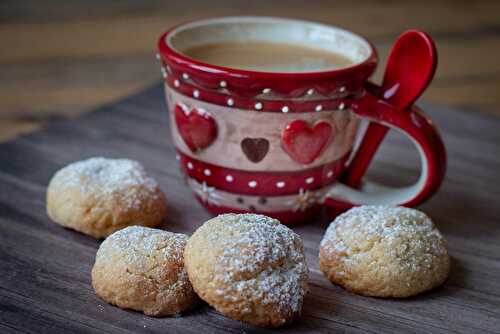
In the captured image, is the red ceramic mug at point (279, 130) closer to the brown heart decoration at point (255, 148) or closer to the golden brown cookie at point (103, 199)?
the brown heart decoration at point (255, 148)

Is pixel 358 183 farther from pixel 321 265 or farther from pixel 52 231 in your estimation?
pixel 52 231

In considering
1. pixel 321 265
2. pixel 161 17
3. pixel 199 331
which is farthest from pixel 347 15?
pixel 199 331

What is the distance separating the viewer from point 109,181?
1.25 metres

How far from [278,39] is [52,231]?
0.61 m

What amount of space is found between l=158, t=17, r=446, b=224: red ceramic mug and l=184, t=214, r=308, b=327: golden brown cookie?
0.23 metres

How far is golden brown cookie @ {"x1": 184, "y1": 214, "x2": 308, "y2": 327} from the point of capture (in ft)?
3.13

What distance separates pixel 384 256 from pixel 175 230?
0.42 meters

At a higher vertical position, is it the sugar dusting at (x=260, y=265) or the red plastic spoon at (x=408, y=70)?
the red plastic spoon at (x=408, y=70)

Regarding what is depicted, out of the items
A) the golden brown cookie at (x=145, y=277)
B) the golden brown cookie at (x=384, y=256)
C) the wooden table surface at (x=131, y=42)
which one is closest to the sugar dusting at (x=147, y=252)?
the golden brown cookie at (x=145, y=277)

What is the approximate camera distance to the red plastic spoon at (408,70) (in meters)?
1.22

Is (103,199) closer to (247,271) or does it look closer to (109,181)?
(109,181)

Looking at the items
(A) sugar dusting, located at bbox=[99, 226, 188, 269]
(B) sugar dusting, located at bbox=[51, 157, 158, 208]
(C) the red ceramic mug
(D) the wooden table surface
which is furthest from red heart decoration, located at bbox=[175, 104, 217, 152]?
(D) the wooden table surface

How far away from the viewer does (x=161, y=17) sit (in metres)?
3.01

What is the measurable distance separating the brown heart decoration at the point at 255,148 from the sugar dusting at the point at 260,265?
8.1 inches
